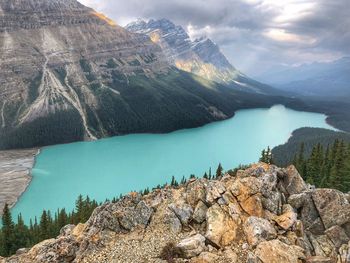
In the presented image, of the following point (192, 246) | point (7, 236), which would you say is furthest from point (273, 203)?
point (7, 236)

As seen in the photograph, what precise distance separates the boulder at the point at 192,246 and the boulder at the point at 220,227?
3.50ft

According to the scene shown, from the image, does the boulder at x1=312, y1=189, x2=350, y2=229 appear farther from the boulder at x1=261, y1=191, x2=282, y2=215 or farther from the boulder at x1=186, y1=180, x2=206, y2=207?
the boulder at x1=186, y1=180, x2=206, y2=207

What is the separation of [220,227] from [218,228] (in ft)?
0.75

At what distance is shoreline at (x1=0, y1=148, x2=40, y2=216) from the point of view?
12764 centimetres

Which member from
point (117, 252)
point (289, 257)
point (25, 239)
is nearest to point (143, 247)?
point (117, 252)

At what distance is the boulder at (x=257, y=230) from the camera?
30.6m

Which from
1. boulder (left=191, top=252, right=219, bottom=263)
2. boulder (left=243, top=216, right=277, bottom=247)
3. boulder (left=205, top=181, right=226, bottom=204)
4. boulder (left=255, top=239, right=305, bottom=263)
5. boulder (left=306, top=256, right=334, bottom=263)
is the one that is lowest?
boulder (left=191, top=252, right=219, bottom=263)

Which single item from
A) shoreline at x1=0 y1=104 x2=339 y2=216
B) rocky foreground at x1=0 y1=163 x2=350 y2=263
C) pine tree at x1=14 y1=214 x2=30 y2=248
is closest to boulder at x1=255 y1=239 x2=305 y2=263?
rocky foreground at x1=0 y1=163 x2=350 y2=263

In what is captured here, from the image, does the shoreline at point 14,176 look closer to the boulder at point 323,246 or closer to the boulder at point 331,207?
the boulder at point 331,207

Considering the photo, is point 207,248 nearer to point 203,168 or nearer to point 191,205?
point 191,205

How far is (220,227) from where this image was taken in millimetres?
32250

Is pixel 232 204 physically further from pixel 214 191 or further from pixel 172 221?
pixel 172 221

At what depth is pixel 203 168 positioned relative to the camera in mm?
170125

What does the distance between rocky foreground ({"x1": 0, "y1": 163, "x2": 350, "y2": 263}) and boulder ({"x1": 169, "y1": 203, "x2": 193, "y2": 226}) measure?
0.16 feet
